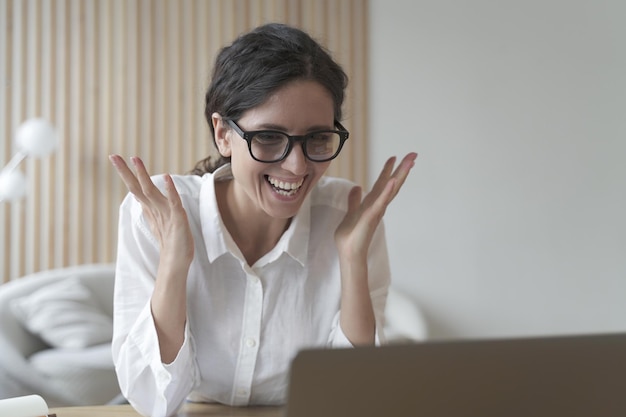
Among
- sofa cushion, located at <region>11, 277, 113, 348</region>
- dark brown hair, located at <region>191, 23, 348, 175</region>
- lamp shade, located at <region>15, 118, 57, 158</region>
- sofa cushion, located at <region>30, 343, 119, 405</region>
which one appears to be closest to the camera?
dark brown hair, located at <region>191, 23, 348, 175</region>

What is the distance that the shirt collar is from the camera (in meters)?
1.73

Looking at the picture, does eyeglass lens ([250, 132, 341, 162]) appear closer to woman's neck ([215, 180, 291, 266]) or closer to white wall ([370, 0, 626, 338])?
woman's neck ([215, 180, 291, 266])

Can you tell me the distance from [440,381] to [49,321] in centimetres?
355

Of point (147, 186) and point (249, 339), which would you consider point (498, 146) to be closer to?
point (249, 339)

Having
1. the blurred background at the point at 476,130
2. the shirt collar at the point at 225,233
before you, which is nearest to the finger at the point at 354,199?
the shirt collar at the point at 225,233

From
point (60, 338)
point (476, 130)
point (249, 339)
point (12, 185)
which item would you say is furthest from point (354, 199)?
point (476, 130)

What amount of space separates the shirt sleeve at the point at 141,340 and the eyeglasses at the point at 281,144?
307mm

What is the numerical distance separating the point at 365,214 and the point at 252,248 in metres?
0.29

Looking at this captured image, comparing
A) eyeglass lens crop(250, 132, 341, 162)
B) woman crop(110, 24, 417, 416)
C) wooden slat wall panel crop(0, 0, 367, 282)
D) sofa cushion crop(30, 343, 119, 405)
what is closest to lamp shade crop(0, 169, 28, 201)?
wooden slat wall panel crop(0, 0, 367, 282)

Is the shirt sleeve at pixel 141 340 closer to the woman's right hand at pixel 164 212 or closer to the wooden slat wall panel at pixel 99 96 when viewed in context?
the woman's right hand at pixel 164 212

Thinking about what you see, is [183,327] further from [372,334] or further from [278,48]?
[278,48]

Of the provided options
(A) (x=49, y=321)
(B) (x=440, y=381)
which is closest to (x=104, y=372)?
(A) (x=49, y=321)

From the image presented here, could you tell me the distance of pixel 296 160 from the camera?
1578 millimetres

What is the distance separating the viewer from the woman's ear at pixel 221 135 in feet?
5.76
